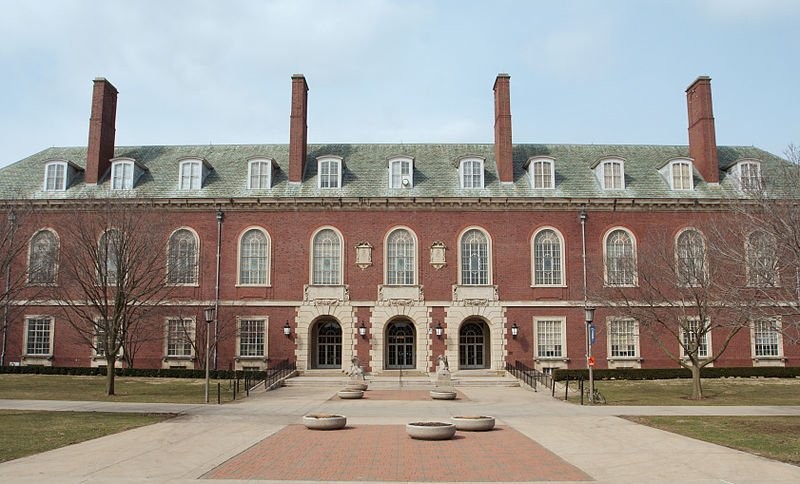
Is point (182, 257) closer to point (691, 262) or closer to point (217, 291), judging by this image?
point (217, 291)

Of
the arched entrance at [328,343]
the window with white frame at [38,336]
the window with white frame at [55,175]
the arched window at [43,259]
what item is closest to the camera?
the arched window at [43,259]

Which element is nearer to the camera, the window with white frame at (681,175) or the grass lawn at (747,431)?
the grass lawn at (747,431)

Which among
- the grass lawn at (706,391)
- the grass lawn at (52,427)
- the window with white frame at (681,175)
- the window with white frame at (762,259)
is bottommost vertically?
the grass lawn at (706,391)

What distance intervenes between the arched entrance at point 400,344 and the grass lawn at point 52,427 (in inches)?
747

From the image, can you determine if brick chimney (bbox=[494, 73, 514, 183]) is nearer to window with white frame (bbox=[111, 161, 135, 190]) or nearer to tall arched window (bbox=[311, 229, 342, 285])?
tall arched window (bbox=[311, 229, 342, 285])

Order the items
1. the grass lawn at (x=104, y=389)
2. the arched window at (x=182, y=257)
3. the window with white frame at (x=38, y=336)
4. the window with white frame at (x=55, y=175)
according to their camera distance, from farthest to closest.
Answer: the window with white frame at (x=55, y=175) < the window with white frame at (x=38, y=336) < the arched window at (x=182, y=257) < the grass lawn at (x=104, y=389)

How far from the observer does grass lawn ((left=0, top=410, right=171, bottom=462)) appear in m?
15.1

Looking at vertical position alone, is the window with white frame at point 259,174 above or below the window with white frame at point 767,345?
above

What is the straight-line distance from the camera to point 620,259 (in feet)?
120

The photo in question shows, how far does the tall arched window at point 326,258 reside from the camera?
38.5m

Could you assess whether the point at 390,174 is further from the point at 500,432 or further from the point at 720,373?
the point at 500,432

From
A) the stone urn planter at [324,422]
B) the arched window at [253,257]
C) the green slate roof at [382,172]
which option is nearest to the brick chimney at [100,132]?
the green slate roof at [382,172]

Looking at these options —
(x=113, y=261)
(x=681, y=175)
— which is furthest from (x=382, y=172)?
(x=681, y=175)

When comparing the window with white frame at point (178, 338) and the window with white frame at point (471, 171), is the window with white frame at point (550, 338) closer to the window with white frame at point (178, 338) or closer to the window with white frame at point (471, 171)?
the window with white frame at point (471, 171)
